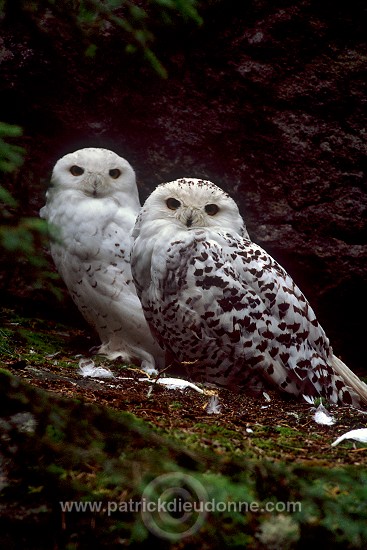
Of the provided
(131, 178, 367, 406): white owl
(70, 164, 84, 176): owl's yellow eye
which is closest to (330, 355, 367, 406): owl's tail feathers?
(131, 178, 367, 406): white owl

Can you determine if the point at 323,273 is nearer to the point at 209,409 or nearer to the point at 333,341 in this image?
the point at 333,341

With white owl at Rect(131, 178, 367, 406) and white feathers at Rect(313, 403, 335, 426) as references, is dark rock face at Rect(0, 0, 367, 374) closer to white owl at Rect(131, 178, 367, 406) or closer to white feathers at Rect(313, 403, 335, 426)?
white owl at Rect(131, 178, 367, 406)

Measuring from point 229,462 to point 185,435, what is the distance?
34 centimetres

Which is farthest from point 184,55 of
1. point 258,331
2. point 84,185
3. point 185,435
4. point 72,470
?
point 72,470

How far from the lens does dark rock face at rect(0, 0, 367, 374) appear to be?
453cm

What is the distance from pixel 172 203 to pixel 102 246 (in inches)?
Answer: 26.6

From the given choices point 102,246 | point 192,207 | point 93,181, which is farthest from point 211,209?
point 93,181

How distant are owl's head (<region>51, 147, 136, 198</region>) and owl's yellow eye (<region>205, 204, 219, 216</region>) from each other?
941 millimetres

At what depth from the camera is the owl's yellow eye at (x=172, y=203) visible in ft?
11.8

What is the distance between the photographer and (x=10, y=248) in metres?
1.66

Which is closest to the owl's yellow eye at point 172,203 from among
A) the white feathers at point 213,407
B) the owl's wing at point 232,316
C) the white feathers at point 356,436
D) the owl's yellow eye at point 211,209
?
the owl's yellow eye at point 211,209

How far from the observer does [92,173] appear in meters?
4.27

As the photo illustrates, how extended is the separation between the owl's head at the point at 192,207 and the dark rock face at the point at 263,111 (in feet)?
3.32

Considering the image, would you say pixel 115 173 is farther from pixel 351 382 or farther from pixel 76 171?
pixel 351 382
